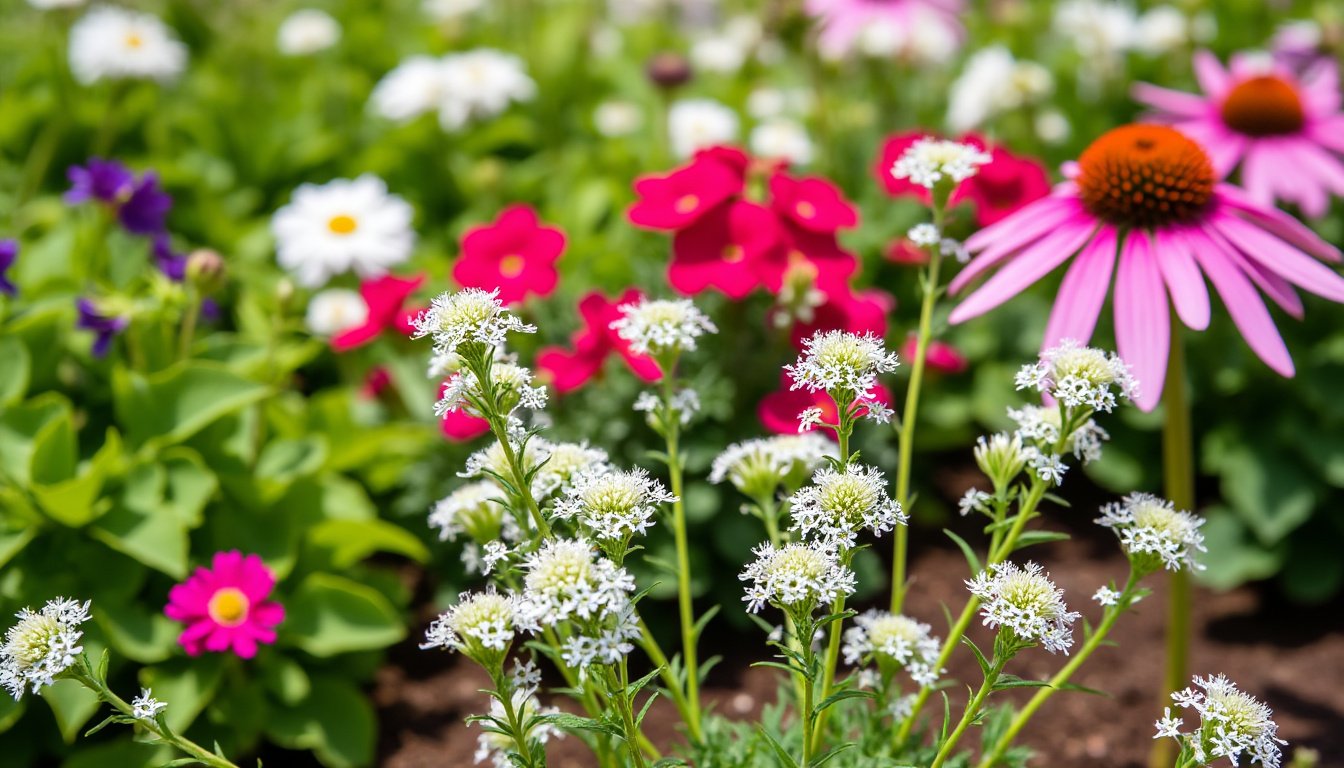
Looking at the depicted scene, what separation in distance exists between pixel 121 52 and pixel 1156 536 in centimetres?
294

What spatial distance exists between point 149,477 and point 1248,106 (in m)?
2.12

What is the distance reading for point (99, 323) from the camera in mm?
2041

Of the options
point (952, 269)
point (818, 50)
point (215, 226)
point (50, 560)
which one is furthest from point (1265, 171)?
point (215, 226)

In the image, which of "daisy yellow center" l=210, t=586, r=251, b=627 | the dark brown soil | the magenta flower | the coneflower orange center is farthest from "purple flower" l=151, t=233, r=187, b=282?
the coneflower orange center

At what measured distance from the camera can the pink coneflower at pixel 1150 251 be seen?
1538 millimetres

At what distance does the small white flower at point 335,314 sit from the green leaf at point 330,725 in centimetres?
92

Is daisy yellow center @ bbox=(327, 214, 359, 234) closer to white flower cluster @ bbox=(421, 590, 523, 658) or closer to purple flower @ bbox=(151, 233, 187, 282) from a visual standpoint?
purple flower @ bbox=(151, 233, 187, 282)

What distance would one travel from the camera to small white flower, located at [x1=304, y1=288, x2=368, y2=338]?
8.84ft

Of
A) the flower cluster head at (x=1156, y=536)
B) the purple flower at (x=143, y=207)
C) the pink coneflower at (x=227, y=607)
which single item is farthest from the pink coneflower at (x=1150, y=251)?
the purple flower at (x=143, y=207)

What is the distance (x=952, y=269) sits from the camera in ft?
9.07

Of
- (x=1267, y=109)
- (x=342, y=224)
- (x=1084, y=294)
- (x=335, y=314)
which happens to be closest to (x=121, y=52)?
(x=342, y=224)

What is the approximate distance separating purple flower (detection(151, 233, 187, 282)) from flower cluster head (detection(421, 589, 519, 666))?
1.36 meters

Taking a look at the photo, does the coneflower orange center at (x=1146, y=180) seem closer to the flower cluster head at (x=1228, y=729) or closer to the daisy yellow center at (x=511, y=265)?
the flower cluster head at (x=1228, y=729)

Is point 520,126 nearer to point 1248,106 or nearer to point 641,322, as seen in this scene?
point 1248,106
